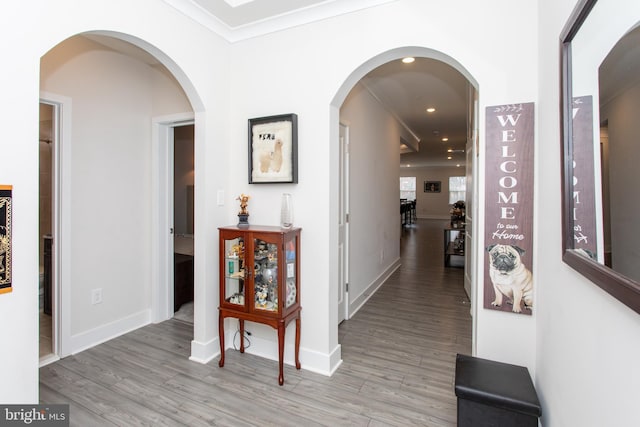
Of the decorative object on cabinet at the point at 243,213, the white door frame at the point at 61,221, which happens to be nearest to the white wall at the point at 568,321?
the decorative object on cabinet at the point at 243,213

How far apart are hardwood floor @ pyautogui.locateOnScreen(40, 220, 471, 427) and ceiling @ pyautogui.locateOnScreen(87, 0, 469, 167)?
278cm

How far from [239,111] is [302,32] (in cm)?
85

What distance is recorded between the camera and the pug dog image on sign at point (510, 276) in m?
1.93

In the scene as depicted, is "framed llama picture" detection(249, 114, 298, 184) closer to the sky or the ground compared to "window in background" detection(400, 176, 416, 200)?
closer to the ground

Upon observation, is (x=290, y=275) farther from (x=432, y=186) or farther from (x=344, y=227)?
(x=432, y=186)

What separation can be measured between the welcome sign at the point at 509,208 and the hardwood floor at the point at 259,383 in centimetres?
88

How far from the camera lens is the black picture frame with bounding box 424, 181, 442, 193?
1652cm

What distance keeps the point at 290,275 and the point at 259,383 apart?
819 mm

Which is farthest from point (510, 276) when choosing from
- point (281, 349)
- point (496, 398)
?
point (281, 349)

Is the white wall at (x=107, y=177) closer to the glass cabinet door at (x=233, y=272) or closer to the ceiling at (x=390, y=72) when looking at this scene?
the ceiling at (x=390, y=72)

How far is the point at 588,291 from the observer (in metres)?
1.17

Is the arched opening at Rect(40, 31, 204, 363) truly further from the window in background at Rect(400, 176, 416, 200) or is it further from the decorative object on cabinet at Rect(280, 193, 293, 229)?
the window in background at Rect(400, 176, 416, 200)

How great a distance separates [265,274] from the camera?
2.53m

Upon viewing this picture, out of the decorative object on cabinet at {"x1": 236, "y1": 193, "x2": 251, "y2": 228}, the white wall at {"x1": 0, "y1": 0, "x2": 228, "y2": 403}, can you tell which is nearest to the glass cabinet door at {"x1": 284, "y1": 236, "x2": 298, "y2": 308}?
Result: the decorative object on cabinet at {"x1": 236, "y1": 193, "x2": 251, "y2": 228}
